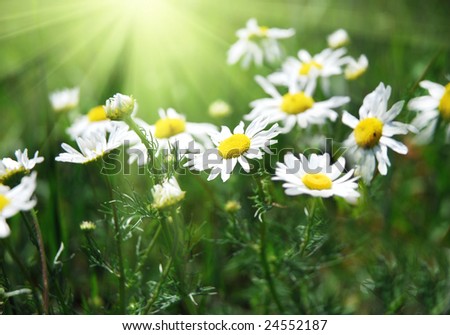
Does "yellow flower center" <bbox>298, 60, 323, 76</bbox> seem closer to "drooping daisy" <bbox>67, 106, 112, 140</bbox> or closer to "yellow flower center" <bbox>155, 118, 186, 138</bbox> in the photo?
"yellow flower center" <bbox>155, 118, 186, 138</bbox>

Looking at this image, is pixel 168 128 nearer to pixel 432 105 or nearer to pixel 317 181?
pixel 317 181

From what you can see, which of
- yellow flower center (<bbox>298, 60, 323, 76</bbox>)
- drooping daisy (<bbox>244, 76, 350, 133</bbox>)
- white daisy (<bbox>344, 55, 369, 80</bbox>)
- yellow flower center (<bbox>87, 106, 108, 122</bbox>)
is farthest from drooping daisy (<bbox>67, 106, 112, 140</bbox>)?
white daisy (<bbox>344, 55, 369, 80</bbox>)

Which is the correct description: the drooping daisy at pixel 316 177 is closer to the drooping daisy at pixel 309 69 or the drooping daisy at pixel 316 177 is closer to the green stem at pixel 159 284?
the green stem at pixel 159 284

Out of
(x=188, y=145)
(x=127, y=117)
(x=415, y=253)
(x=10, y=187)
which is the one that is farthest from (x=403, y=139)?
(x=10, y=187)

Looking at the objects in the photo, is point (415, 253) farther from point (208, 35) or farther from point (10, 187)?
point (208, 35)

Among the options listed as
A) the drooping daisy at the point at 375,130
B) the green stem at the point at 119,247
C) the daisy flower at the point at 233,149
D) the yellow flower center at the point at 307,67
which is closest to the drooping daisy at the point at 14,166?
the green stem at the point at 119,247

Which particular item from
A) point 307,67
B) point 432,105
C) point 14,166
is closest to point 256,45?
point 307,67
